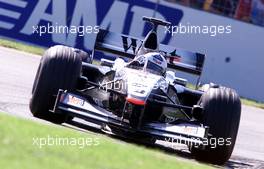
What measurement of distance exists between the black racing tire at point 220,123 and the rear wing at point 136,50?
7.07ft

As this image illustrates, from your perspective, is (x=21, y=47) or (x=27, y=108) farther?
(x=21, y=47)

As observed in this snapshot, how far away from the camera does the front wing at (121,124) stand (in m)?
10.8

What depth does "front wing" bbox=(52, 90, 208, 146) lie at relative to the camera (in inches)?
424

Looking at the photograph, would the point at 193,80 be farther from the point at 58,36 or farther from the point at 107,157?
the point at 107,157

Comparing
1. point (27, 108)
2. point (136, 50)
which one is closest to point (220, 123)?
point (136, 50)

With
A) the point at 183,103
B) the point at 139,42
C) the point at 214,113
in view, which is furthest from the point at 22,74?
the point at 214,113

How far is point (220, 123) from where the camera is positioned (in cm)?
1103

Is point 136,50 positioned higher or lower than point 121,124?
higher

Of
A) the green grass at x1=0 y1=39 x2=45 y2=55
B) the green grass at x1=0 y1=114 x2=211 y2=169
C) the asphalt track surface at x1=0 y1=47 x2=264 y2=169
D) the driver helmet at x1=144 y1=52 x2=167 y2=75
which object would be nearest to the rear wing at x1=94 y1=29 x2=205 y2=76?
the driver helmet at x1=144 y1=52 x2=167 y2=75

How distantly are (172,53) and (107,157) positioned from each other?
19.1 ft

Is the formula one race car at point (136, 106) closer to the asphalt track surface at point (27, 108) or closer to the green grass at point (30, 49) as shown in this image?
the asphalt track surface at point (27, 108)

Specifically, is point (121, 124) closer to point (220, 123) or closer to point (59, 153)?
point (220, 123)

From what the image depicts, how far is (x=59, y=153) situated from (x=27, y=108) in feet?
16.6

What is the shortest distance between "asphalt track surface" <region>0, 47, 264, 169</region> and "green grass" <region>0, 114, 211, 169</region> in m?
2.66
